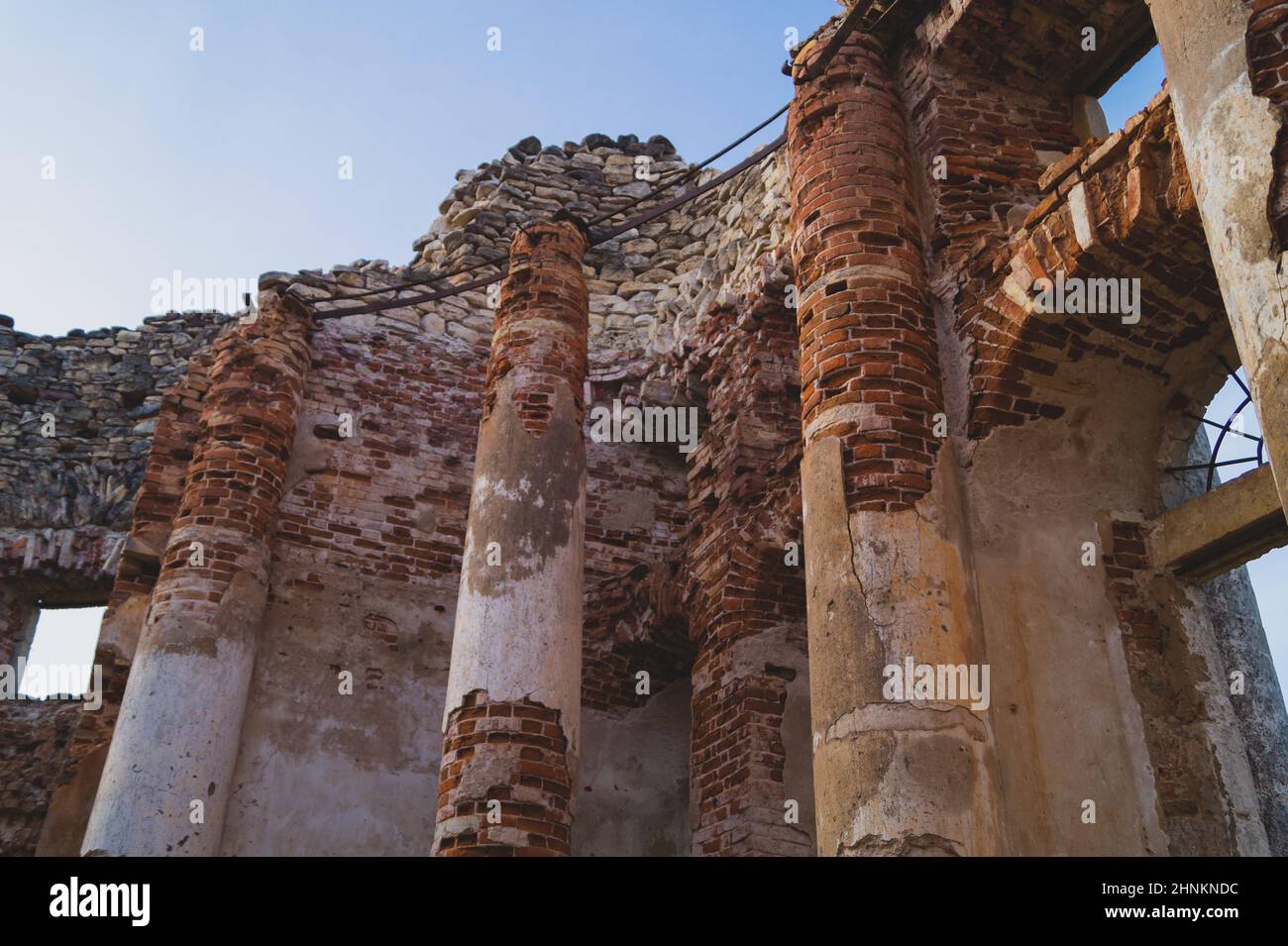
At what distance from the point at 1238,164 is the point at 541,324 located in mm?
4865

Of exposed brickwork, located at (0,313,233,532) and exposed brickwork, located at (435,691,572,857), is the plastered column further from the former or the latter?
exposed brickwork, located at (0,313,233,532)

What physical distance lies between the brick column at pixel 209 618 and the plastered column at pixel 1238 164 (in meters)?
6.55

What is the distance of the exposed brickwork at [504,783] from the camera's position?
19.9 ft

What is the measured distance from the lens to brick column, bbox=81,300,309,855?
23.6 feet

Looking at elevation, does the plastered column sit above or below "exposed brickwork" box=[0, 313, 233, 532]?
below

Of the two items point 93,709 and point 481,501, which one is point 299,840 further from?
point 481,501

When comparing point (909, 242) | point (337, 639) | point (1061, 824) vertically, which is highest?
point (909, 242)

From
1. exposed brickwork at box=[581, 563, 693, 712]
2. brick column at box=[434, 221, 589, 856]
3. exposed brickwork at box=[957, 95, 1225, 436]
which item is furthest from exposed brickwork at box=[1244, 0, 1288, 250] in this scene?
exposed brickwork at box=[581, 563, 693, 712]

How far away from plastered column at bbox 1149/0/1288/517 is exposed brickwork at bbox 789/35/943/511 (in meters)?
1.69

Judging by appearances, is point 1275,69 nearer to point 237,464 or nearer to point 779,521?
point 779,521

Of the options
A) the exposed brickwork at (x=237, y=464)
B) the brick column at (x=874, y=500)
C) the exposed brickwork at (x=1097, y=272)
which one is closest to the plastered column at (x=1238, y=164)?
the exposed brickwork at (x=1097, y=272)

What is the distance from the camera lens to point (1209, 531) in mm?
5512

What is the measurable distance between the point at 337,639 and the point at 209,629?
40.2 inches
